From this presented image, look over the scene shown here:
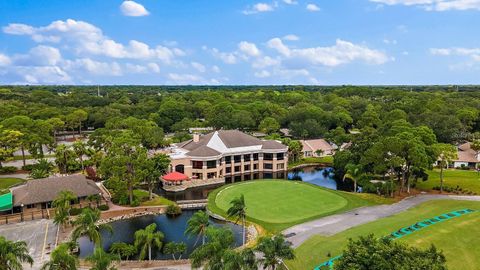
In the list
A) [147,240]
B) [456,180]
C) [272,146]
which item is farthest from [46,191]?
[456,180]

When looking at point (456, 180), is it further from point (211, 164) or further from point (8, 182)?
point (8, 182)

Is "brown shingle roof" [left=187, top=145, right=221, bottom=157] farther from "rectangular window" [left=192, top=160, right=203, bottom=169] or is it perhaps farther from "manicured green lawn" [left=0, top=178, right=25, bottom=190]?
"manicured green lawn" [left=0, top=178, right=25, bottom=190]

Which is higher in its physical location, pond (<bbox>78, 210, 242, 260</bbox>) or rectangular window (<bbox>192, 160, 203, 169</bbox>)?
rectangular window (<bbox>192, 160, 203, 169</bbox>)

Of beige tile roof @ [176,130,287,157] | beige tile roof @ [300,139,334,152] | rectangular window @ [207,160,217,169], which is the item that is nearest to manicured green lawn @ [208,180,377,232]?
rectangular window @ [207,160,217,169]

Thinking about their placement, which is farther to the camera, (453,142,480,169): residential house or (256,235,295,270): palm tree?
(453,142,480,169): residential house

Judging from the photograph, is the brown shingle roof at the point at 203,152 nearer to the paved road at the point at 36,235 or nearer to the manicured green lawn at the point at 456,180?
the paved road at the point at 36,235

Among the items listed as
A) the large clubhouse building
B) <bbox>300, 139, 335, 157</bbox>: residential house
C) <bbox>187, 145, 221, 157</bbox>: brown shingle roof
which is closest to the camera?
the large clubhouse building

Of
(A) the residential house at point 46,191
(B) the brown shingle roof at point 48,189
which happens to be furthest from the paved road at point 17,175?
(A) the residential house at point 46,191
